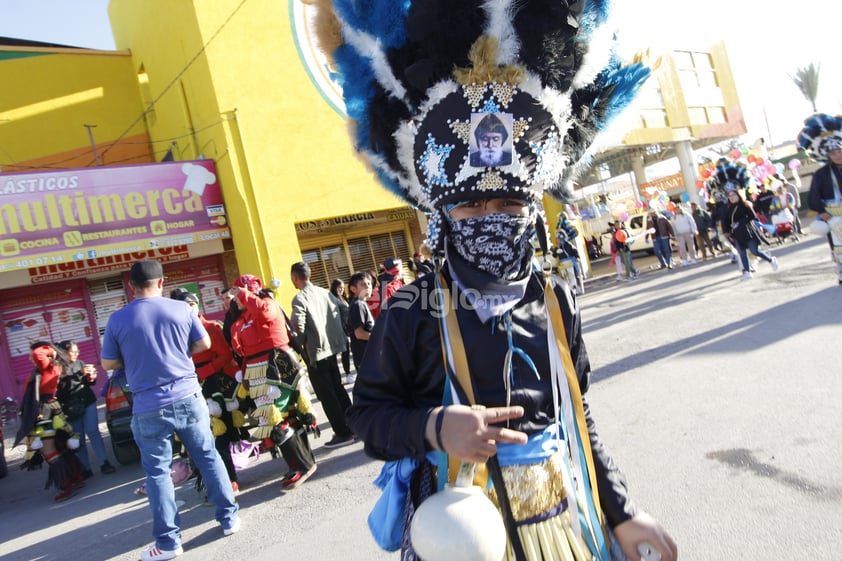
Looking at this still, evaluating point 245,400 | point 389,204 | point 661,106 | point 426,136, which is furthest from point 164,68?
point 661,106

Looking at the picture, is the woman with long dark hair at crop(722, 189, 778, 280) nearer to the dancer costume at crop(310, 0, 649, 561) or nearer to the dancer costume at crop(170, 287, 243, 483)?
the dancer costume at crop(170, 287, 243, 483)

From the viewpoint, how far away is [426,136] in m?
1.56

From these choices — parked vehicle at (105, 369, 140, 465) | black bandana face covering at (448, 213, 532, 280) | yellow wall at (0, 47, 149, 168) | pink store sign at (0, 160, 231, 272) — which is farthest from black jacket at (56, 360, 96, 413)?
yellow wall at (0, 47, 149, 168)

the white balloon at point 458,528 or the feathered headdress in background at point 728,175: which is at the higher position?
the feathered headdress in background at point 728,175

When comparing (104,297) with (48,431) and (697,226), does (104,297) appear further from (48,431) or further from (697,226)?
(697,226)

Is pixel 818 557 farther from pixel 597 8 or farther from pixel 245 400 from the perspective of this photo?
pixel 245 400

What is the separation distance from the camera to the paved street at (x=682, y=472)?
283 centimetres

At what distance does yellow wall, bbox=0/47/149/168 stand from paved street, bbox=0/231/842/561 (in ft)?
32.2

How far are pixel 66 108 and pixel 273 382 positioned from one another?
13597 mm

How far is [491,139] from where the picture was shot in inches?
58.7

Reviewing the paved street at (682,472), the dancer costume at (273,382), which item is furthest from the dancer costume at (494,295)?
the dancer costume at (273,382)

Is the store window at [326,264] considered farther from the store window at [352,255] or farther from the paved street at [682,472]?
the paved street at [682,472]

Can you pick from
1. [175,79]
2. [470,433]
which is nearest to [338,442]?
[470,433]

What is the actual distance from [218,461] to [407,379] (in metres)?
3.01
